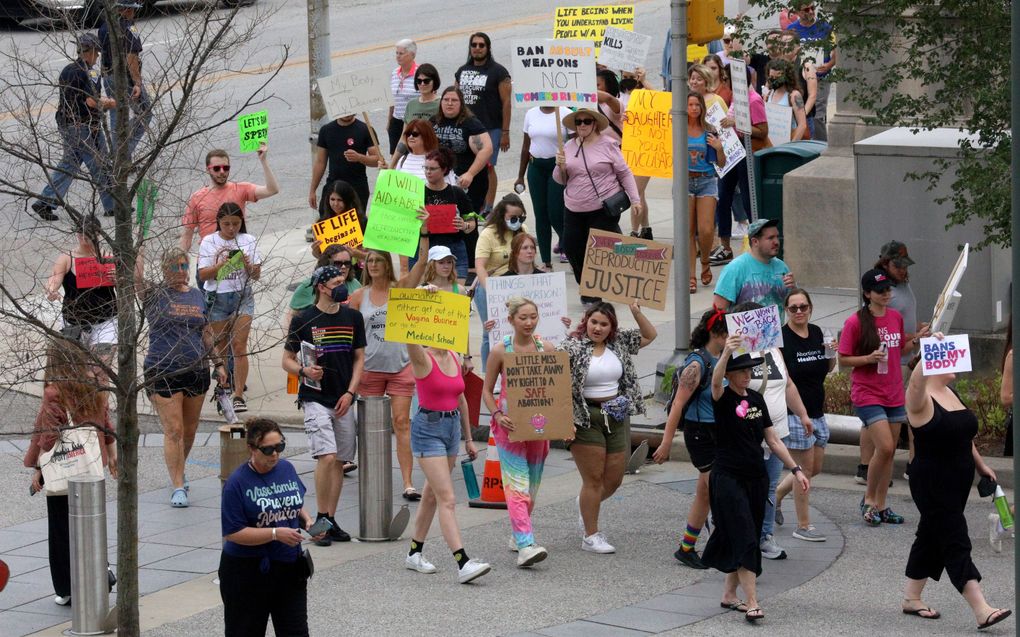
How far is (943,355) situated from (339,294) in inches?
159

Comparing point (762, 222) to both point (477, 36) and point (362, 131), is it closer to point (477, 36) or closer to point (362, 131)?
point (362, 131)

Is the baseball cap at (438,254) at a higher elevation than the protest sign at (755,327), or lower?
higher

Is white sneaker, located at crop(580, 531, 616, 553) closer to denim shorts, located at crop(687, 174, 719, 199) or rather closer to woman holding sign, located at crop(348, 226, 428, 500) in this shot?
woman holding sign, located at crop(348, 226, 428, 500)

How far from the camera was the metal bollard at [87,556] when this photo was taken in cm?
935

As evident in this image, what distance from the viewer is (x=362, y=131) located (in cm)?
1605

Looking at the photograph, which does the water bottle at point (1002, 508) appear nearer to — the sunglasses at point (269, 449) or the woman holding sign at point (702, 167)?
the sunglasses at point (269, 449)

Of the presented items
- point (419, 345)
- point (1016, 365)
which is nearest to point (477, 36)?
point (419, 345)

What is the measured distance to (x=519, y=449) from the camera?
1051 cm

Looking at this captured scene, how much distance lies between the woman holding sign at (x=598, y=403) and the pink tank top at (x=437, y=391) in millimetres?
737

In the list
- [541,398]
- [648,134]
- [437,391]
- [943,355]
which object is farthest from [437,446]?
[648,134]

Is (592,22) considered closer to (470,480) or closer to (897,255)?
(897,255)

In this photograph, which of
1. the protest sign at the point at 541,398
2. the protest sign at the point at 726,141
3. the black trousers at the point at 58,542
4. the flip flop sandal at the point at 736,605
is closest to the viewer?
the flip flop sandal at the point at 736,605

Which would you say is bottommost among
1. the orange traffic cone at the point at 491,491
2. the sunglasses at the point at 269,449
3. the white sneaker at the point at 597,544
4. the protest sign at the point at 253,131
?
the white sneaker at the point at 597,544

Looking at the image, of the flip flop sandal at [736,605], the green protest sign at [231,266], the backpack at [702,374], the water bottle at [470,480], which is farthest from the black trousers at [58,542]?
the flip flop sandal at [736,605]
